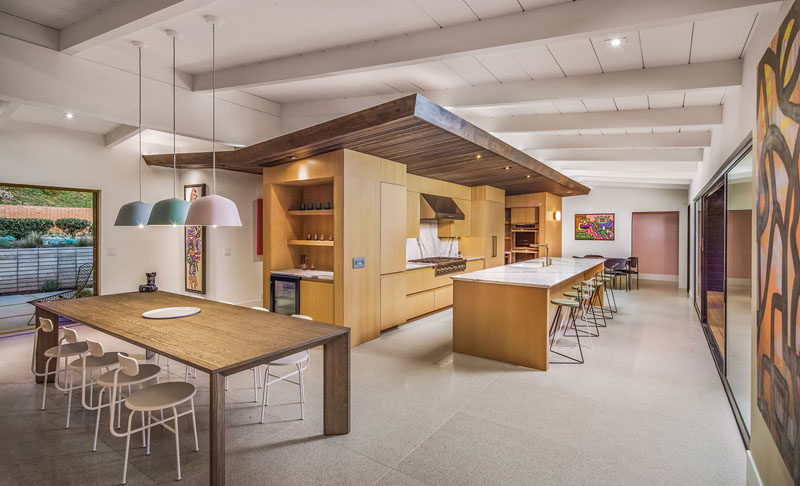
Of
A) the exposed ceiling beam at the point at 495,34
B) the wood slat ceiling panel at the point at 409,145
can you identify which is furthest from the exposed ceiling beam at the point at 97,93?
the exposed ceiling beam at the point at 495,34

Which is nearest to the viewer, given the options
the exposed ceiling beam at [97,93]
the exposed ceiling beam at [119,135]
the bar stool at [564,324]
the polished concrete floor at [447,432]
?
the polished concrete floor at [447,432]

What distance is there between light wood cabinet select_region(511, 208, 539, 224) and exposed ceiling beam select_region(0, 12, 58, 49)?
9.35 m

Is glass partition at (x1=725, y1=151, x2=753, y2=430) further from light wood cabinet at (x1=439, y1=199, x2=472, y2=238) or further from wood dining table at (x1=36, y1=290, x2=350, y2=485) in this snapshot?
light wood cabinet at (x1=439, y1=199, x2=472, y2=238)

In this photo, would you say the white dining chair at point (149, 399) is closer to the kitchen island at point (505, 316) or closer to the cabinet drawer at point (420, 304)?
the kitchen island at point (505, 316)

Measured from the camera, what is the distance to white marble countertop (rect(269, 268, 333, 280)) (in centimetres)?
510

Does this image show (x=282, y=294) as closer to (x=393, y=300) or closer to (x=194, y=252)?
(x=393, y=300)

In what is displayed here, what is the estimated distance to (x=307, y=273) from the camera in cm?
545

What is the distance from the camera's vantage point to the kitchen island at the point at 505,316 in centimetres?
415

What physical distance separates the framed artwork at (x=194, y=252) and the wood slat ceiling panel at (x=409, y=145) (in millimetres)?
821

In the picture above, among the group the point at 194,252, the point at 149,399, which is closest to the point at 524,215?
the point at 194,252

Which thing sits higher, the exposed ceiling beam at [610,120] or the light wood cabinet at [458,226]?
the exposed ceiling beam at [610,120]

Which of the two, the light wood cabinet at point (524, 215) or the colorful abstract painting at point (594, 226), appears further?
the colorful abstract painting at point (594, 226)

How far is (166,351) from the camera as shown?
2295 mm

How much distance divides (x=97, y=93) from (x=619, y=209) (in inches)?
464
